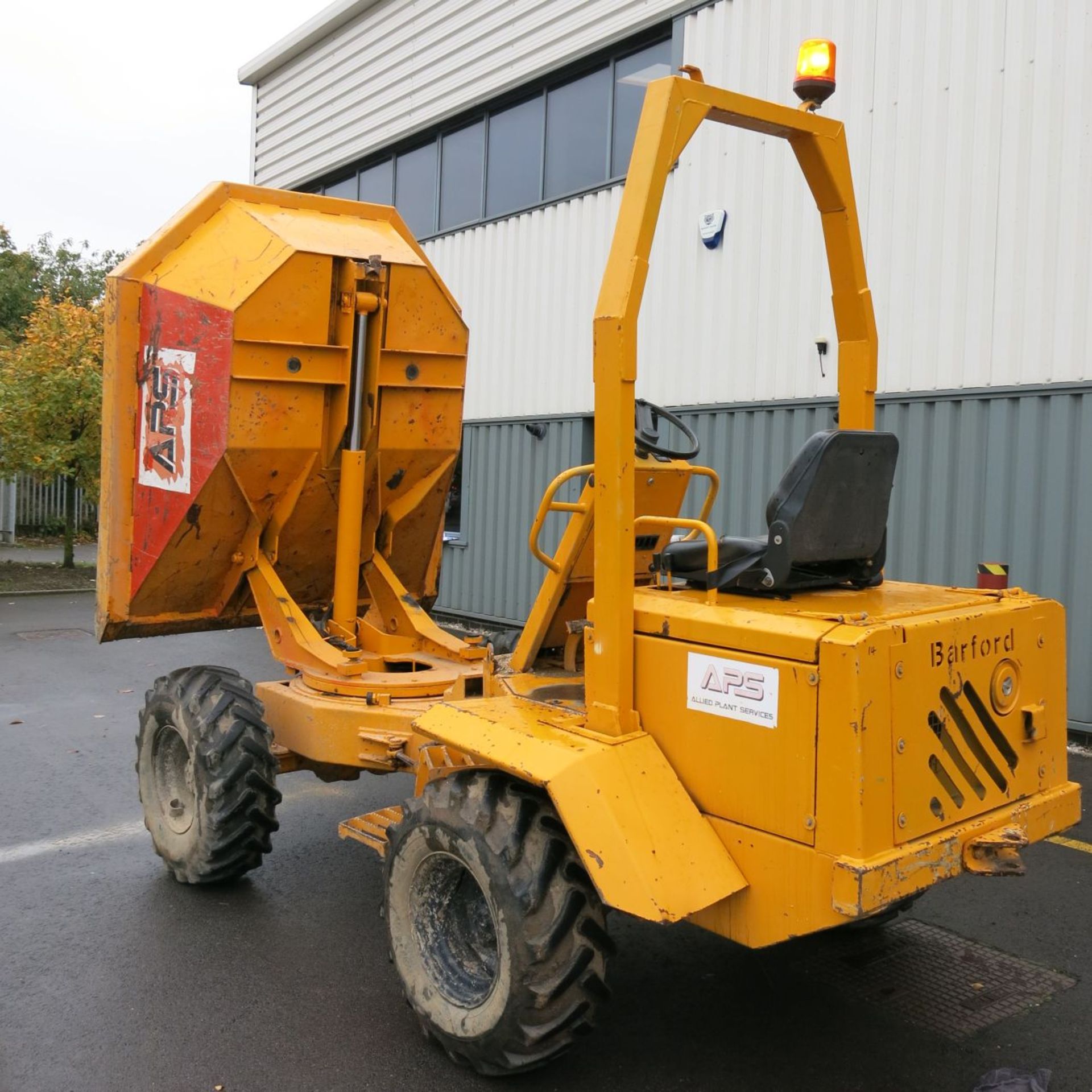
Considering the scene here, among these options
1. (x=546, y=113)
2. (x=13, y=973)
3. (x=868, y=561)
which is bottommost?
(x=13, y=973)

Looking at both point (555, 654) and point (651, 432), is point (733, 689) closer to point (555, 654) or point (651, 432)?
point (651, 432)

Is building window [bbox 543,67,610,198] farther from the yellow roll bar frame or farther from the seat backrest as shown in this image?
the seat backrest

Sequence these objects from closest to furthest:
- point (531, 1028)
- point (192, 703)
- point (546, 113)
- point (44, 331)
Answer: point (531, 1028)
point (192, 703)
point (546, 113)
point (44, 331)

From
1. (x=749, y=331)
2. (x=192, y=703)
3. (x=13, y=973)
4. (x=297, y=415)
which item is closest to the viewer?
(x=13, y=973)

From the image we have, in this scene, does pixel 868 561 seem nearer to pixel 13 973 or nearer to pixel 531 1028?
pixel 531 1028

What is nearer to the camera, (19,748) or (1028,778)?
(1028,778)

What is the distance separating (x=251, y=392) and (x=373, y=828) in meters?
2.12

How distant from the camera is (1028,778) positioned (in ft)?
11.8

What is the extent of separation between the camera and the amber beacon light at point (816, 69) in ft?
11.5

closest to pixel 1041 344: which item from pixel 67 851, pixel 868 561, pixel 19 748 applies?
pixel 868 561

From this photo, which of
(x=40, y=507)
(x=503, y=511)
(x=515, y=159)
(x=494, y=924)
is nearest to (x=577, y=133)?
(x=515, y=159)

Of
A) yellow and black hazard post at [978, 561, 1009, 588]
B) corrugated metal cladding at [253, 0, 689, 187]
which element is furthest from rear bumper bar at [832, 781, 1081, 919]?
corrugated metal cladding at [253, 0, 689, 187]

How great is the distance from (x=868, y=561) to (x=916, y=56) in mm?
6511

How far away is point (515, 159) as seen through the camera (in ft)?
42.9
